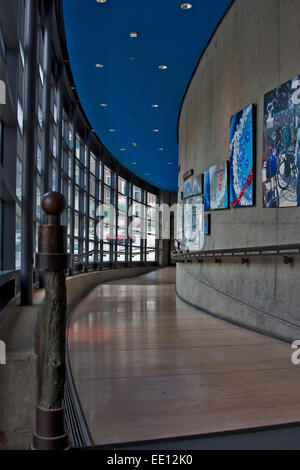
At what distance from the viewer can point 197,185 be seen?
873cm

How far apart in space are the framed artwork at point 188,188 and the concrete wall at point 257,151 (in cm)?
67

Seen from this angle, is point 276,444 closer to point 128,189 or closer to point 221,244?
point 221,244

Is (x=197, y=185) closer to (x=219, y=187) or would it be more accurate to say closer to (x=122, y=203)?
(x=219, y=187)

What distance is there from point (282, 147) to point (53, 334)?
12.9 ft

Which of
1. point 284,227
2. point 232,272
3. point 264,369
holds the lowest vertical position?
point 264,369

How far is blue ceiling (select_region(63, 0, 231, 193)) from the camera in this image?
688cm

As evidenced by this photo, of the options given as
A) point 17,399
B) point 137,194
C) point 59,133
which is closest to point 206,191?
point 59,133

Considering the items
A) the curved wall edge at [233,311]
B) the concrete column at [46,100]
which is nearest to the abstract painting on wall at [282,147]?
the curved wall edge at [233,311]

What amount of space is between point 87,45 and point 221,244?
448 centimetres

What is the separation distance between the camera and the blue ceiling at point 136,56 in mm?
6875

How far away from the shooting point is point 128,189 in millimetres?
21688

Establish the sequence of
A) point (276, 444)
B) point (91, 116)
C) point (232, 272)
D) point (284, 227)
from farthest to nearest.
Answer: point (91, 116)
point (232, 272)
point (284, 227)
point (276, 444)

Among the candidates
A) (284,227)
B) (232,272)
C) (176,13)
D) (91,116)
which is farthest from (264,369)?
(91,116)

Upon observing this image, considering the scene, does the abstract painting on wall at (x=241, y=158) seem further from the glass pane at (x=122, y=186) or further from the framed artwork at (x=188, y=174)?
the glass pane at (x=122, y=186)
